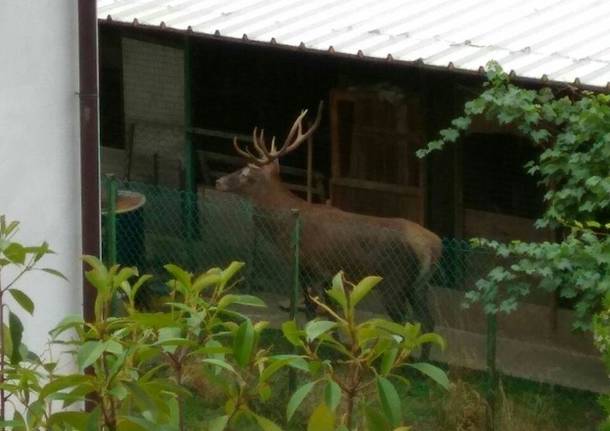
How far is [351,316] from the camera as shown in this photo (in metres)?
3.15

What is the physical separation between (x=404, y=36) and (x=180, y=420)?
8266 mm

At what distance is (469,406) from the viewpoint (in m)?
9.75

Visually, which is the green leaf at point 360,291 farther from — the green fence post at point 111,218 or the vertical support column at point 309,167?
the vertical support column at point 309,167

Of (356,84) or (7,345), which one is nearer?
(7,345)

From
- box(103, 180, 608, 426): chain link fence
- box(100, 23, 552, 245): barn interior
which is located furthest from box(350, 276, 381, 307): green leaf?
box(100, 23, 552, 245): barn interior

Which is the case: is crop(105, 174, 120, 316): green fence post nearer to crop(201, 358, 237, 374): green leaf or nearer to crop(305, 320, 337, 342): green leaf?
crop(201, 358, 237, 374): green leaf

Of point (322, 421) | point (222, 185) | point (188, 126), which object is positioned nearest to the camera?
point (322, 421)

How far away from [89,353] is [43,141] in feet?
17.6

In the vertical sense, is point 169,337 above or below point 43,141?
above

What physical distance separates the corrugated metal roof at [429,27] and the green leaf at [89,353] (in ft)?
23.1

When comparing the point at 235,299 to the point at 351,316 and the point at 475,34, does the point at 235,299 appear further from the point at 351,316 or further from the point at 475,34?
the point at 475,34

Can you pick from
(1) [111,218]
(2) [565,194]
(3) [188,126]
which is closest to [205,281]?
(2) [565,194]

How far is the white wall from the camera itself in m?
8.06

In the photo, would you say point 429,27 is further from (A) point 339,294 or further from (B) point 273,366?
(B) point 273,366
